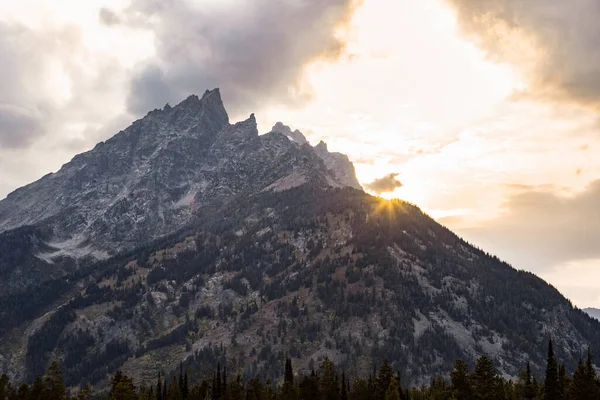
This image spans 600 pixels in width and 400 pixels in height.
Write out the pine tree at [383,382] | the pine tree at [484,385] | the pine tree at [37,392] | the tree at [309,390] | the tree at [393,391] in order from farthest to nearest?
the pine tree at [383,382] → the tree at [309,390] → the pine tree at [37,392] → the tree at [393,391] → the pine tree at [484,385]

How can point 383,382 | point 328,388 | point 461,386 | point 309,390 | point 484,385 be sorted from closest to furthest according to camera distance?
1. point 484,385
2. point 461,386
3. point 309,390
4. point 328,388
5. point 383,382

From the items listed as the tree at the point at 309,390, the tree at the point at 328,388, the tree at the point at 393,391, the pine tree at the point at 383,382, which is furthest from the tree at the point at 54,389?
the tree at the point at 393,391

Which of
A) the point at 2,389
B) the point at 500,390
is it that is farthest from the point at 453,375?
the point at 2,389

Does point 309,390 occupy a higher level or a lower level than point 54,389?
lower

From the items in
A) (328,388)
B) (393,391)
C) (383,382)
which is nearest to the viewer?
(393,391)

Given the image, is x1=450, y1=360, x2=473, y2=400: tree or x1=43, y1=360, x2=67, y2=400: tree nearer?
x1=43, y1=360, x2=67, y2=400: tree

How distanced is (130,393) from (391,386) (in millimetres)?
73705

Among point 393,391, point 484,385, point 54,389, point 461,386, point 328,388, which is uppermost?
point 484,385

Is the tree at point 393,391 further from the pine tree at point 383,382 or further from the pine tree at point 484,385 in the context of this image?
the pine tree at point 484,385

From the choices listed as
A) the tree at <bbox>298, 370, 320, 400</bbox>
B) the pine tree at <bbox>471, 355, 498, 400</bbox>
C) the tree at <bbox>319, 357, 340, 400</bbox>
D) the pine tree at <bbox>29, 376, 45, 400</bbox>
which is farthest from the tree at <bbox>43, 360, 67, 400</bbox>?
the pine tree at <bbox>471, 355, 498, 400</bbox>

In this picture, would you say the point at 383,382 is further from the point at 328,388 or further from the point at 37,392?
the point at 37,392

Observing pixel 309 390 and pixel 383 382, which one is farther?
pixel 383 382

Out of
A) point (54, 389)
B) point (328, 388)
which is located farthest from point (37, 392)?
point (328, 388)

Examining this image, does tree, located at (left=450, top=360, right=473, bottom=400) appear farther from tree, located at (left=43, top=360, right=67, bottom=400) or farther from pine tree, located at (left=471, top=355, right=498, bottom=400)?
tree, located at (left=43, top=360, right=67, bottom=400)
